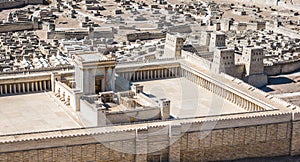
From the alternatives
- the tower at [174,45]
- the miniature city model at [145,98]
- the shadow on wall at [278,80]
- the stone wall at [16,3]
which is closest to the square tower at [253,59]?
the miniature city model at [145,98]

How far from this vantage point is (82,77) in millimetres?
60281

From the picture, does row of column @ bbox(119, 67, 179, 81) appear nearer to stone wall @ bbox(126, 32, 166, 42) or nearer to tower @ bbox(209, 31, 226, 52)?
tower @ bbox(209, 31, 226, 52)

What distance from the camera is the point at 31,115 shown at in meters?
57.1

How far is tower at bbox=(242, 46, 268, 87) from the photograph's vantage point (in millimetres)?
78000

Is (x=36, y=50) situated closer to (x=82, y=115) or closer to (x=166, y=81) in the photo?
(x=166, y=81)

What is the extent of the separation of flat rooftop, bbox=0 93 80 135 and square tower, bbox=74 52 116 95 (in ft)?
12.2

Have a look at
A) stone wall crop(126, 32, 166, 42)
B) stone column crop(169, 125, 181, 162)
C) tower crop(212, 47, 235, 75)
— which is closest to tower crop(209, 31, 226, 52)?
tower crop(212, 47, 235, 75)

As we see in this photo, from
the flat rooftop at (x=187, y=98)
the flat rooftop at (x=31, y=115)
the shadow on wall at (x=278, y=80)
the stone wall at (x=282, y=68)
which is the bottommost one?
the shadow on wall at (x=278, y=80)

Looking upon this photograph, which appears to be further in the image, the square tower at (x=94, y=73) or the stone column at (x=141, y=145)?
the square tower at (x=94, y=73)

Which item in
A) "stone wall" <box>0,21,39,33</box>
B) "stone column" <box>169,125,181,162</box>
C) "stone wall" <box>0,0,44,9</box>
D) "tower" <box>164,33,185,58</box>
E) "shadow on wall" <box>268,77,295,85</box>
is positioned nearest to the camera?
"stone column" <box>169,125,181,162</box>

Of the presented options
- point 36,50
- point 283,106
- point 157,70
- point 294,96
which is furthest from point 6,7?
point 283,106

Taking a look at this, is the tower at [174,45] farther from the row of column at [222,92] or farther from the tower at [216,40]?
the tower at [216,40]

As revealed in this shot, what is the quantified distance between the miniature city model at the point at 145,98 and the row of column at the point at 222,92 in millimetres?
123

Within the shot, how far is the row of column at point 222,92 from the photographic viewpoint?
60.2 m
